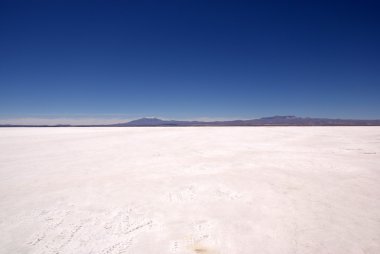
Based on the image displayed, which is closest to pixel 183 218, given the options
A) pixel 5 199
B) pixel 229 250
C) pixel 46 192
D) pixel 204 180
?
pixel 229 250

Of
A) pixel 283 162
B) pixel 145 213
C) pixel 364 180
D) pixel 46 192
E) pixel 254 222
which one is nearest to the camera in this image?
pixel 254 222

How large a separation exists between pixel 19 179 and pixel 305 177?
7.76 meters

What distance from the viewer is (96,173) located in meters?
7.09

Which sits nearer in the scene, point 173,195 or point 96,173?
point 173,195

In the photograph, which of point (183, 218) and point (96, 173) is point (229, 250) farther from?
point (96, 173)

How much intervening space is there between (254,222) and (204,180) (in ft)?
8.05

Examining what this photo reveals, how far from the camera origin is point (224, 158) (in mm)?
9211

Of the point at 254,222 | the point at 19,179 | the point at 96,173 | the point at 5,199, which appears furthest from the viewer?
the point at 96,173

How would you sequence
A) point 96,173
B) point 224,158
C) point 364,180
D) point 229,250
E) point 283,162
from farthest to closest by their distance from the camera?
point 224,158
point 283,162
point 96,173
point 364,180
point 229,250

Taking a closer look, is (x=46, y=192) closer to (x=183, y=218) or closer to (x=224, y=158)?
(x=183, y=218)

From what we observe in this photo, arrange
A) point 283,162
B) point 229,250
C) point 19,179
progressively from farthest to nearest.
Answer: point 283,162 → point 19,179 → point 229,250

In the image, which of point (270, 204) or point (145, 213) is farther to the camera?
point (270, 204)

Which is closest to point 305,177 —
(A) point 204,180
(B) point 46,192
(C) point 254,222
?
(A) point 204,180

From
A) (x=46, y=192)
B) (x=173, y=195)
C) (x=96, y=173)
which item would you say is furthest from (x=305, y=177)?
(x=46, y=192)
